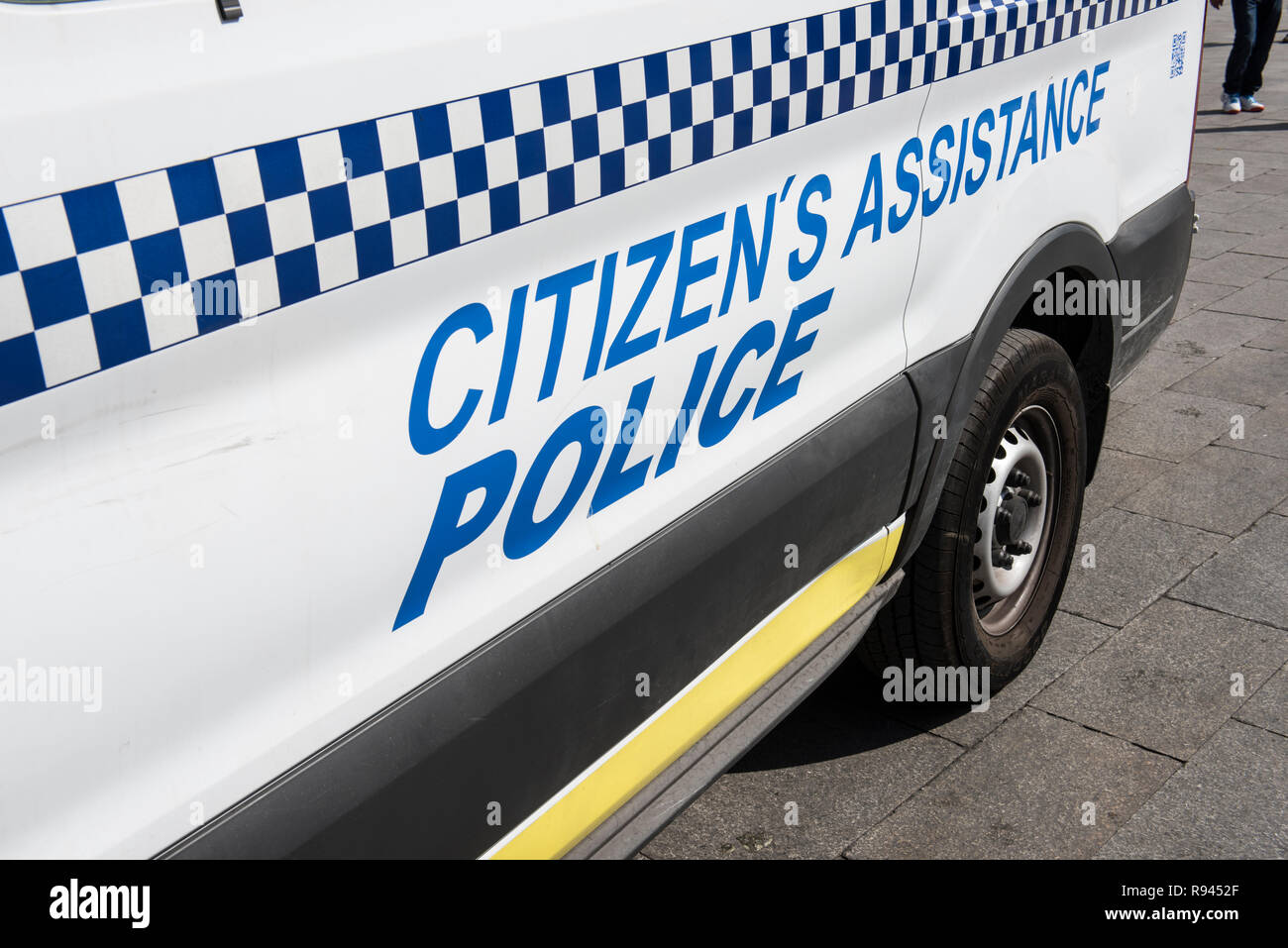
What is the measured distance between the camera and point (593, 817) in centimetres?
169

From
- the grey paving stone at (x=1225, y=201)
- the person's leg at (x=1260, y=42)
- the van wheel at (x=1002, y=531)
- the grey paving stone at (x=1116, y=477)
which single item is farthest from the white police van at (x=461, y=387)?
the person's leg at (x=1260, y=42)

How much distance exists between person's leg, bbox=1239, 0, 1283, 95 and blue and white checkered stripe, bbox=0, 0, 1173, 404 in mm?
8362

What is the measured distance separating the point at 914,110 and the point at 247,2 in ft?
4.10

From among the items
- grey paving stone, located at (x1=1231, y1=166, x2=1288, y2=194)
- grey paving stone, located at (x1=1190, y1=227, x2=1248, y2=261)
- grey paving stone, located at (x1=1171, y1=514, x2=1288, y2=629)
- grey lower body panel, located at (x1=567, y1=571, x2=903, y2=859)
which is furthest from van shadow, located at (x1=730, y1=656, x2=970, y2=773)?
grey paving stone, located at (x1=1231, y1=166, x2=1288, y2=194)

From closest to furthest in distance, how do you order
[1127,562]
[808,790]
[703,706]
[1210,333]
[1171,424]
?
[703,706]
[808,790]
[1127,562]
[1171,424]
[1210,333]

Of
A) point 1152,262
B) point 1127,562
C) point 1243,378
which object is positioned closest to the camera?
point 1152,262

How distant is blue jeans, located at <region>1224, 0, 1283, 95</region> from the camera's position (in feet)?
28.5

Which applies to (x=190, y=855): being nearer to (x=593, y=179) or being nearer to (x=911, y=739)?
(x=593, y=179)

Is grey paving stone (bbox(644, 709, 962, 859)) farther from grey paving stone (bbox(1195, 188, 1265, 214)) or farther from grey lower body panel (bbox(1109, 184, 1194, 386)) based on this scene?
grey paving stone (bbox(1195, 188, 1265, 214))

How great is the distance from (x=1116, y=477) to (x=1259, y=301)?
2042mm

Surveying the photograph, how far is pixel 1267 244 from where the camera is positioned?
6.10 m

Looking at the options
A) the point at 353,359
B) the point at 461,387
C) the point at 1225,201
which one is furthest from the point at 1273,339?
the point at 353,359

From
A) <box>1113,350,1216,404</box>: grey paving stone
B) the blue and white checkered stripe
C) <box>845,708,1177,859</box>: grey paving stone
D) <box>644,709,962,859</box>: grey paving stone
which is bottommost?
<box>644,709,962,859</box>: grey paving stone

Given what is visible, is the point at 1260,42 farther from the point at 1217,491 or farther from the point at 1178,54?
the point at 1178,54
